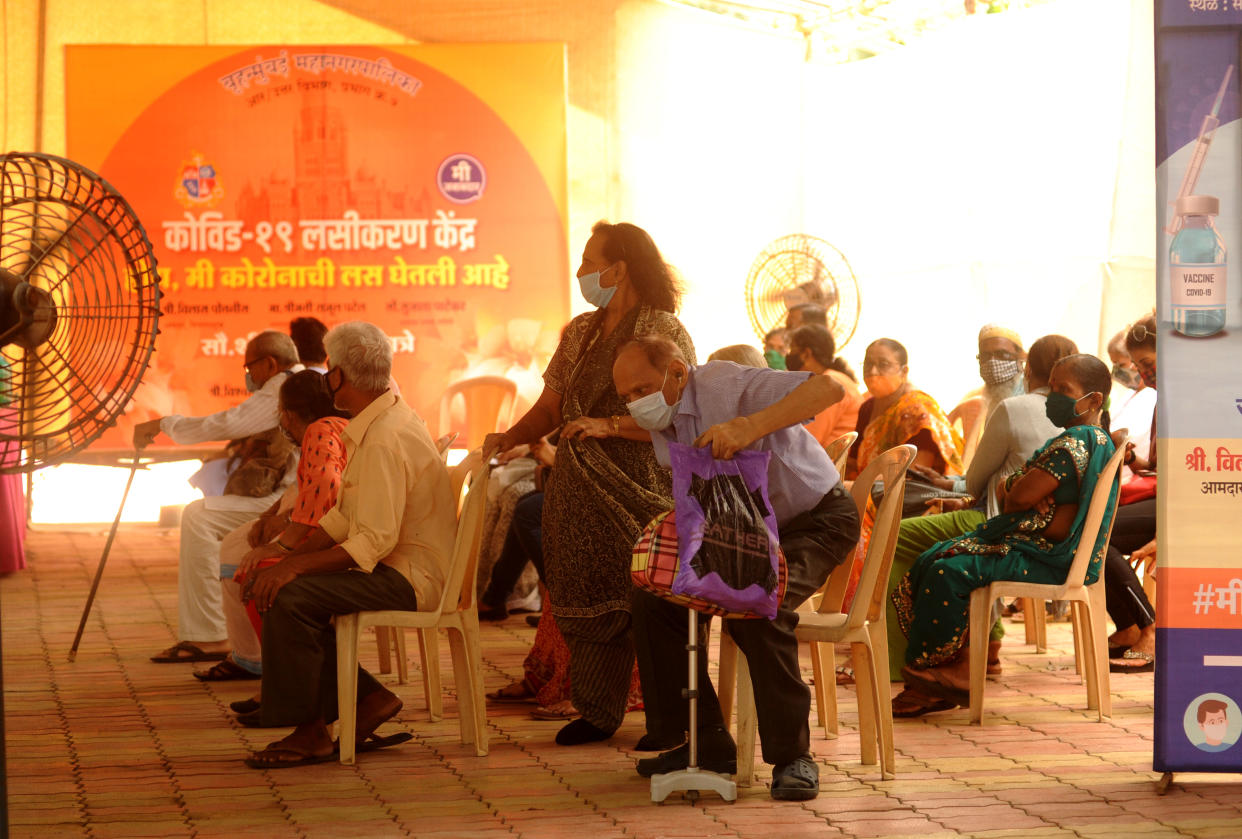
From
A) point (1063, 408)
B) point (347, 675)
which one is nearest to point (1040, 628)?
point (1063, 408)

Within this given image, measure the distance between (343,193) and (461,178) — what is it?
793 mm

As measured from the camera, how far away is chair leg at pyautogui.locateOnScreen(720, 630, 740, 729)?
3900mm

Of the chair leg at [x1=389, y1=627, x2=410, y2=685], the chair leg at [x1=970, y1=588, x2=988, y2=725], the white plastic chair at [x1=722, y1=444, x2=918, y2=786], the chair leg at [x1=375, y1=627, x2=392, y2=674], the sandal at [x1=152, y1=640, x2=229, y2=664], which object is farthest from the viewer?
the sandal at [x1=152, y1=640, x2=229, y2=664]

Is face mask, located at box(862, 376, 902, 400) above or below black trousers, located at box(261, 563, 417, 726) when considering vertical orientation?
above

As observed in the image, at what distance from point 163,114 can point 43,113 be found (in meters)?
0.78

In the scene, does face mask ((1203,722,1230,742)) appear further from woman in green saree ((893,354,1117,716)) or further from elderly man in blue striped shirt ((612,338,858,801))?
woman in green saree ((893,354,1117,716))

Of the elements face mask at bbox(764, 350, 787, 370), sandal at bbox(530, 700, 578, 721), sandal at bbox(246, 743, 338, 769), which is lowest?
sandal at bbox(530, 700, 578, 721)

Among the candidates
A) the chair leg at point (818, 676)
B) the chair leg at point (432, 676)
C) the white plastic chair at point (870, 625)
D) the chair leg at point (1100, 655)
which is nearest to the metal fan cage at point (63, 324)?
the white plastic chair at point (870, 625)

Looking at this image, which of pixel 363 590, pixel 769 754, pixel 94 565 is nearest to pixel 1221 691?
pixel 769 754

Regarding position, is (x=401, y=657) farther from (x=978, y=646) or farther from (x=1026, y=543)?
(x=1026, y=543)

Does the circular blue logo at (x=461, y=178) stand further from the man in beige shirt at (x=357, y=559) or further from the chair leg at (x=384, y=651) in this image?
the man in beige shirt at (x=357, y=559)

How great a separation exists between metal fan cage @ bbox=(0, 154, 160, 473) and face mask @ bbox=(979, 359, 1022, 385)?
14.4ft

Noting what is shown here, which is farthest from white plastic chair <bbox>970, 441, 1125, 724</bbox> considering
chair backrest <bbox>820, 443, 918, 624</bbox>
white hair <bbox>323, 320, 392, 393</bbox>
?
white hair <bbox>323, 320, 392, 393</bbox>

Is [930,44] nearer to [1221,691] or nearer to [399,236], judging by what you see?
[399,236]
